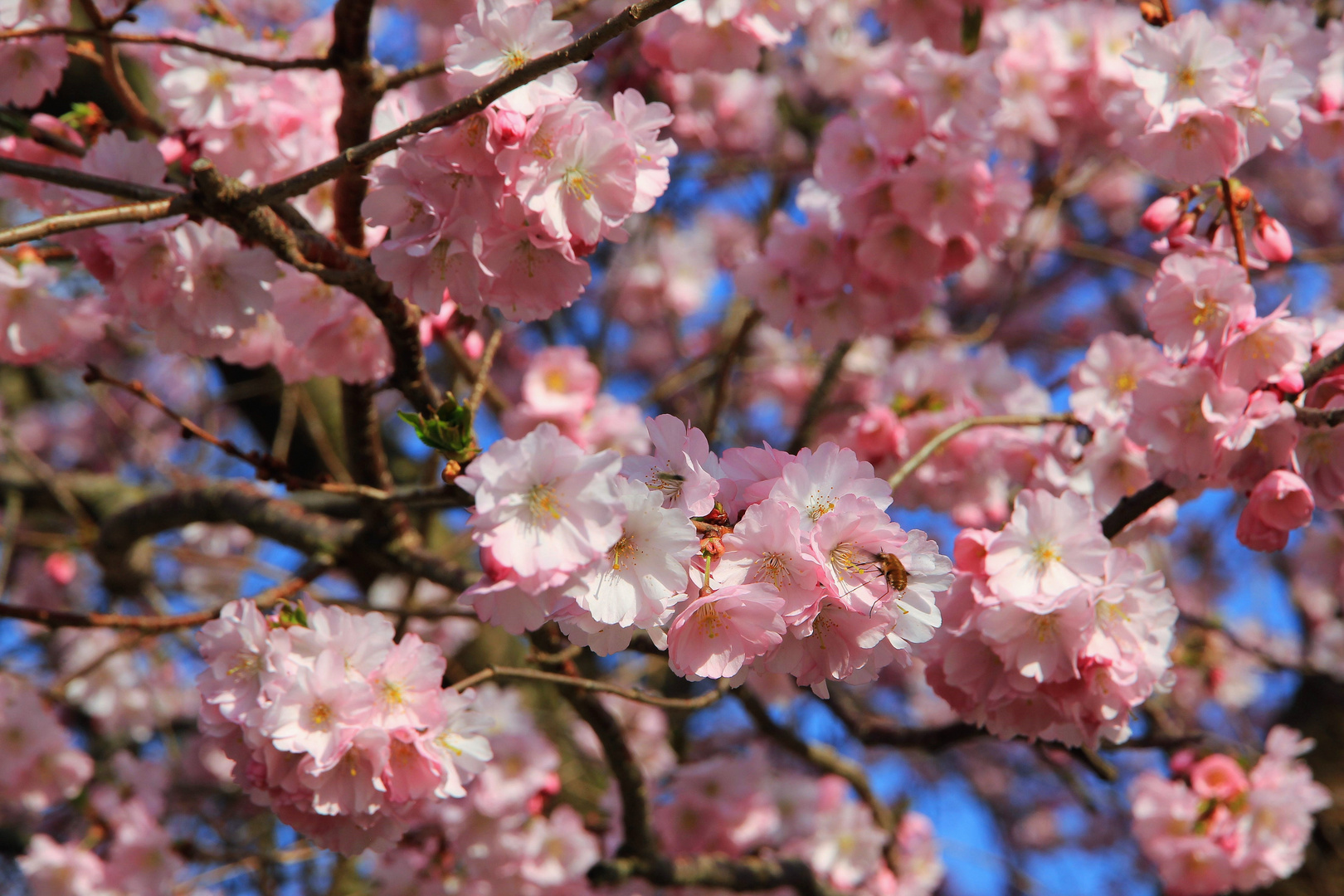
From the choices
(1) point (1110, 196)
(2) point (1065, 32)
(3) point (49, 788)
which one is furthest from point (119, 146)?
(1) point (1110, 196)

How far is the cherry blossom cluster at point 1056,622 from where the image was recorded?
1534mm

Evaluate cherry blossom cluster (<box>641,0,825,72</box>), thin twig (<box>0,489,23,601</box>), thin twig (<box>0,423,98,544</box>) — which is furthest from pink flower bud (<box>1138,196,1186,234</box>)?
thin twig (<box>0,489,23,601</box>)

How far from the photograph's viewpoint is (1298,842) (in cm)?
234

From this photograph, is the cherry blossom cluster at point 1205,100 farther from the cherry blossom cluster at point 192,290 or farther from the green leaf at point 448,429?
the cherry blossom cluster at point 192,290

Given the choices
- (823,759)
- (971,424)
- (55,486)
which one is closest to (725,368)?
(971,424)

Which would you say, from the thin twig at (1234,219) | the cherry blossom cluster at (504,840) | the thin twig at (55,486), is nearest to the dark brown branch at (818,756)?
the cherry blossom cluster at (504,840)

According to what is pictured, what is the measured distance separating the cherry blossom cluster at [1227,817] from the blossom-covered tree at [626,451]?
0.01 metres

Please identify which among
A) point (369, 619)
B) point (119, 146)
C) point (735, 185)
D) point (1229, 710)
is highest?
point (119, 146)

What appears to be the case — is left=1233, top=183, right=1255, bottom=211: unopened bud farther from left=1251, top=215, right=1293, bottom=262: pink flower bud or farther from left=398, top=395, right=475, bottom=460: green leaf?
left=398, top=395, right=475, bottom=460: green leaf

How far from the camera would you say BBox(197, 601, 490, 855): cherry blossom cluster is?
4.88 ft

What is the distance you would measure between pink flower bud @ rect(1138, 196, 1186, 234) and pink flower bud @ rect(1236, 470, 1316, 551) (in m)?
0.61

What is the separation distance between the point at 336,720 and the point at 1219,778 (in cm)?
210

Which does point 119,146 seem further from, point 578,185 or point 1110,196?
point 1110,196

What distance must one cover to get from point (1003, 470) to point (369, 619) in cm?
165
